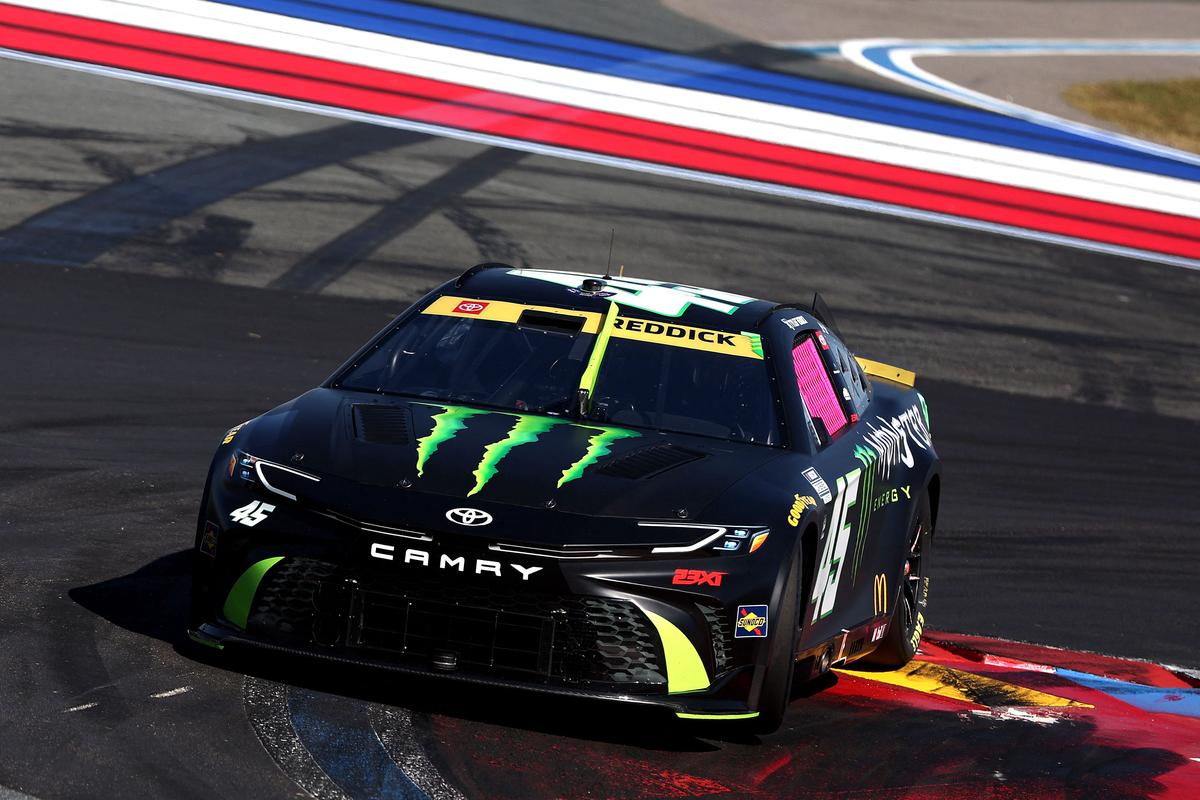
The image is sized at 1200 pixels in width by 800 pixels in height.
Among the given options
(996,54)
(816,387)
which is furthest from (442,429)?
(996,54)

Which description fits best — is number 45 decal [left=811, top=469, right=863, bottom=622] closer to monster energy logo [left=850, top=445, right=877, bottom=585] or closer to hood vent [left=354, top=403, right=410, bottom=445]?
monster energy logo [left=850, top=445, right=877, bottom=585]

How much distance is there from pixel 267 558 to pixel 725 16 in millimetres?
24243

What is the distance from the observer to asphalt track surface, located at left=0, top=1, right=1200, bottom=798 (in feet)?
17.8

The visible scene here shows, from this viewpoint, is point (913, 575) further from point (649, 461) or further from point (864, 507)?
point (649, 461)

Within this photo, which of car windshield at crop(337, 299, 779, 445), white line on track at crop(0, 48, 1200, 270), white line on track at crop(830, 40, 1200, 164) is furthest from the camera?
white line on track at crop(830, 40, 1200, 164)

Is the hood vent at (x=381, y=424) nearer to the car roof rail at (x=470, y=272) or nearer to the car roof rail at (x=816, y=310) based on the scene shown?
the car roof rail at (x=470, y=272)

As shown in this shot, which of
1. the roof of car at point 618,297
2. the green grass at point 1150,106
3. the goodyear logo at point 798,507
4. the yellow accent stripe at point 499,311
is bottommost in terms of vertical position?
the goodyear logo at point 798,507

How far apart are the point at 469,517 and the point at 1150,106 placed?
946 inches

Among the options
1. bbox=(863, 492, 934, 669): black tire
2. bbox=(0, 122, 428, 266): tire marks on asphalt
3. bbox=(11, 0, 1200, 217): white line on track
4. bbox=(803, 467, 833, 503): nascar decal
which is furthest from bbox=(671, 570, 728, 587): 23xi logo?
bbox=(11, 0, 1200, 217): white line on track

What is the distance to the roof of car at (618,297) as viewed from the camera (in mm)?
6699

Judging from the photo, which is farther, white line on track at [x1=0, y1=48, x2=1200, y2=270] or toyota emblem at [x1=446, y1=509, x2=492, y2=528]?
white line on track at [x1=0, y1=48, x2=1200, y2=270]

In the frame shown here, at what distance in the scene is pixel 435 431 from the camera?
226 inches

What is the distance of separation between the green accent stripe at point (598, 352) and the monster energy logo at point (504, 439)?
29 centimetres

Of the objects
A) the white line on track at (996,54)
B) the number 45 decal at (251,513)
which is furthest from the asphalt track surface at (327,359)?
the white line on track at (996,54)
